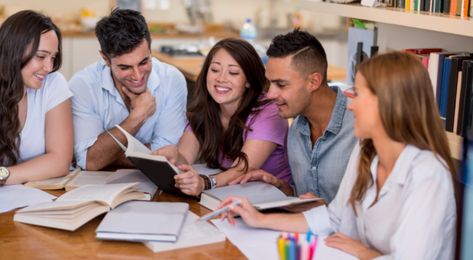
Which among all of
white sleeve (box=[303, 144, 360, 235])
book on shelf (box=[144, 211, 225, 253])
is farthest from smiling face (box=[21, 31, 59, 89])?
white sleeve (box=[303, 144, 360, 235])

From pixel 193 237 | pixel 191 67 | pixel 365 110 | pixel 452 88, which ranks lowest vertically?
pixel 191 67

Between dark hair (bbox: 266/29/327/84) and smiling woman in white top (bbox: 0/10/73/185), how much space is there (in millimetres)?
787

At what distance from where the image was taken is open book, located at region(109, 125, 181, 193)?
2.10m

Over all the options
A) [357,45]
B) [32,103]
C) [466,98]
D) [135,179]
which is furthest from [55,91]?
[357,45]

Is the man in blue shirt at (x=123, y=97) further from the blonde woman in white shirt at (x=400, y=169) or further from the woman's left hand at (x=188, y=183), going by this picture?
the blonde woman in white shirt at (x=400, y=169)

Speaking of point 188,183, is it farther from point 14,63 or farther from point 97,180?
point 14,63

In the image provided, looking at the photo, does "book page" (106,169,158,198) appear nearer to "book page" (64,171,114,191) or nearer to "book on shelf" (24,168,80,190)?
"book page" (64,171,114,191)

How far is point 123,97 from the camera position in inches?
112

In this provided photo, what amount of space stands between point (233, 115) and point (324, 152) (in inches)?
15.7

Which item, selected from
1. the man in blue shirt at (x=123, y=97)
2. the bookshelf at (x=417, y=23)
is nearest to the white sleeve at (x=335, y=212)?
the bookshelf at (x=417, y=23)

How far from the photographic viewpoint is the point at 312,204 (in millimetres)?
2127

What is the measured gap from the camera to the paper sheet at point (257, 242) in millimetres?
1777

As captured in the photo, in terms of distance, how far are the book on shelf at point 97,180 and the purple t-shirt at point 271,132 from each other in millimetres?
376

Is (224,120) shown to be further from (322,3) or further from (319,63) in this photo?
(322,3)
